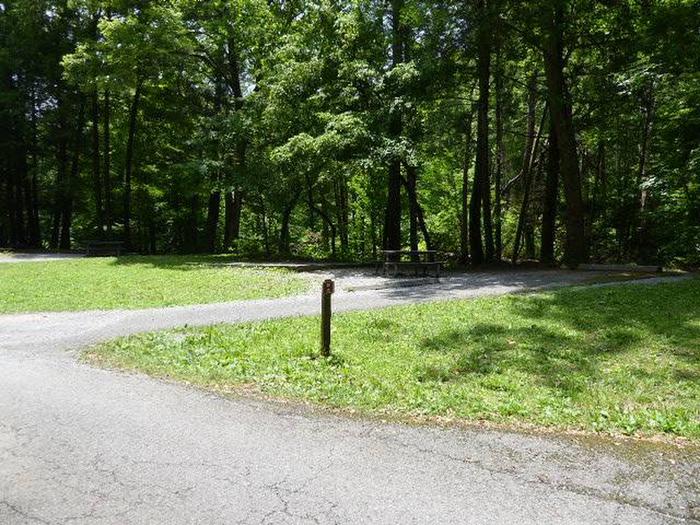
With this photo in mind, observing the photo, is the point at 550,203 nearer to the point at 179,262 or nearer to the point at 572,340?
the point at 572,340

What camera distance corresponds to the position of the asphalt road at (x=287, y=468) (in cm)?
332

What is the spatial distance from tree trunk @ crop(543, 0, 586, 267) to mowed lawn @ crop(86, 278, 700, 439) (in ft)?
21.9

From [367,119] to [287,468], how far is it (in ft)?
47.4

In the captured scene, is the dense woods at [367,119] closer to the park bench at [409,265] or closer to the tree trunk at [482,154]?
the tree trunk at [482,154]

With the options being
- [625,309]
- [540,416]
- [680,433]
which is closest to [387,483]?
[540,416]

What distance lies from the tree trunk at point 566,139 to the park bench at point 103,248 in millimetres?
18448

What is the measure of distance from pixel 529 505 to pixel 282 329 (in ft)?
17.9

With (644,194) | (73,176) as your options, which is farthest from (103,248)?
(644,194)

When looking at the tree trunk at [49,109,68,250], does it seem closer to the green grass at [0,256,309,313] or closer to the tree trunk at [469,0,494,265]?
the green grass at [0,256,309,313]

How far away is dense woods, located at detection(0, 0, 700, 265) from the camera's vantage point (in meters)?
16.1

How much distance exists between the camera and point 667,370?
622cm

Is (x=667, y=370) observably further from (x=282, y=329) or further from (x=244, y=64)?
(x=244, y=64)

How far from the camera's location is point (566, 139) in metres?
16.1

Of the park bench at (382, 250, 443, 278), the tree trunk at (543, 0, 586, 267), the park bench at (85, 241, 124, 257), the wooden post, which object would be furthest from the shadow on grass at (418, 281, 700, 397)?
the park bench at (85, 241, 124, 257)
